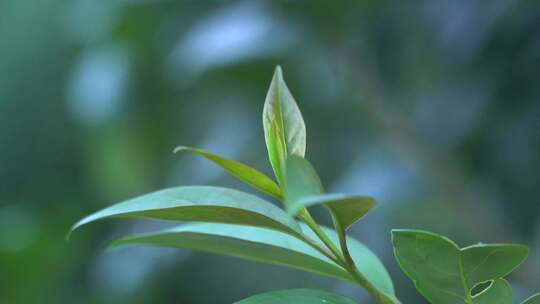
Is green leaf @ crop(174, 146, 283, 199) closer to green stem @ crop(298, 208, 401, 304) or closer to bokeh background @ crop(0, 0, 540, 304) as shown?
green stem @ crop(298, 208, 401, 304)

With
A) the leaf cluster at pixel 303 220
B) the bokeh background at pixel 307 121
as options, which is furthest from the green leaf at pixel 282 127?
the bokeh background at pixel 307 121

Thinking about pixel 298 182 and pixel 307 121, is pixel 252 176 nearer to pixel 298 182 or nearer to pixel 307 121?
pixel 298 182

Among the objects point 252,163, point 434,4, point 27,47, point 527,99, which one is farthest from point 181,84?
point 27,47

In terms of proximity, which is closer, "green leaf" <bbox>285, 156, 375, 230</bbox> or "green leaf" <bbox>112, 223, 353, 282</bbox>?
"green leaf" <bbox>285, 156, 375, 230</bbox>

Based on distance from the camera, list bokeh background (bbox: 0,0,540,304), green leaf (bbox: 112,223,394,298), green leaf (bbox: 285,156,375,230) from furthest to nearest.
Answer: bokeh background (bbox: 0,0,540,304) < green leaf (bbox: 112,223,394,298) < green leaf (bbox: 285,156,375,230)

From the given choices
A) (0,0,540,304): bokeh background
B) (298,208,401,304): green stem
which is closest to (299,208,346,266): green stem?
(298,208,401,304): green stem

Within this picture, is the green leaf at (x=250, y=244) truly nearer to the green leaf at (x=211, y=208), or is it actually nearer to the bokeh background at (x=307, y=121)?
the green leaf at (x=211, y=208)
